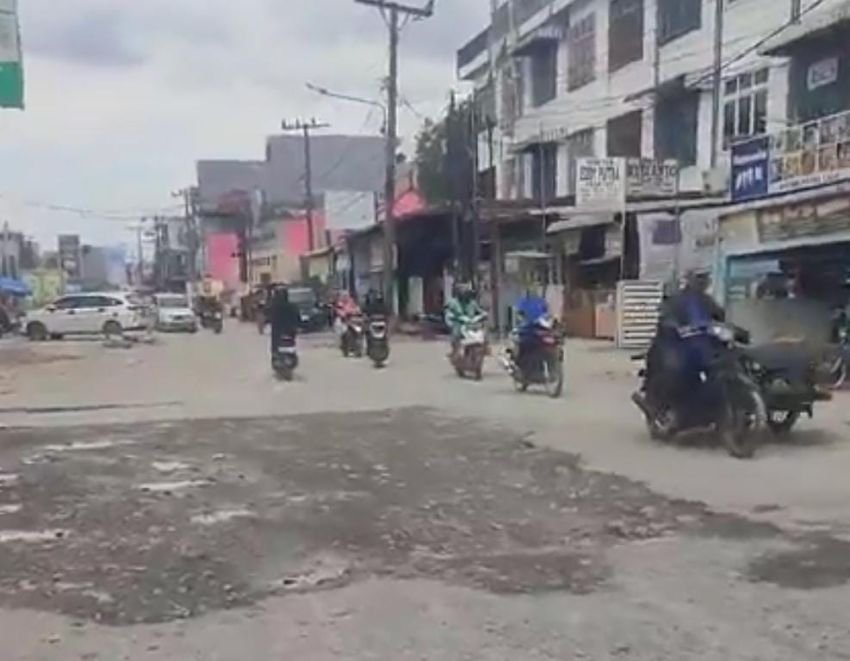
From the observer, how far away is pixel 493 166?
43.9 m

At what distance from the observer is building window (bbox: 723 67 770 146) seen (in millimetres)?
27375

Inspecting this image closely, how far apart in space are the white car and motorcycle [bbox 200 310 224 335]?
6370 mm

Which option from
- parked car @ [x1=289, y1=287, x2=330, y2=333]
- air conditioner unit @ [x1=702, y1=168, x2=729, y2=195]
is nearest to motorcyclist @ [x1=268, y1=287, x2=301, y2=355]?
air conditioner unit @ [x1=702, y1=168, x2=729, y2=195]

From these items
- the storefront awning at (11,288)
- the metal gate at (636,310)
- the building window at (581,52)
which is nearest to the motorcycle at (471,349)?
the metal gate at (636,310)

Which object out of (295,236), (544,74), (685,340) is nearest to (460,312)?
(685,340)

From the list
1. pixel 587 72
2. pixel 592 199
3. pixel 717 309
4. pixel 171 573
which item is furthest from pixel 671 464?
pixel 587 72

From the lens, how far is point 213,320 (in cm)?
4975

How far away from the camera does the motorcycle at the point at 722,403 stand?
1030cm

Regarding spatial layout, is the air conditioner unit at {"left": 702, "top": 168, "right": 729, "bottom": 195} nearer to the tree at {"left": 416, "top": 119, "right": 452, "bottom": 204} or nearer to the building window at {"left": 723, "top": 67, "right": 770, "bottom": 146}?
the building window at {"left": 723, "top": 67, "right": 770, "bottom": 146}

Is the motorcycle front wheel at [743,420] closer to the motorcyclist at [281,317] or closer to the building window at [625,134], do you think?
the motorcyclist at [281,317]

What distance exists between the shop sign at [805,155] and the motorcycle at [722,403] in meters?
8.15

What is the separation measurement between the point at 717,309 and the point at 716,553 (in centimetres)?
477

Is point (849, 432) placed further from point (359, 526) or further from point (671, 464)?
point (359, 526)

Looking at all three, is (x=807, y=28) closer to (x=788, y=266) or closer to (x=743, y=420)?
(x=788, y=266)
